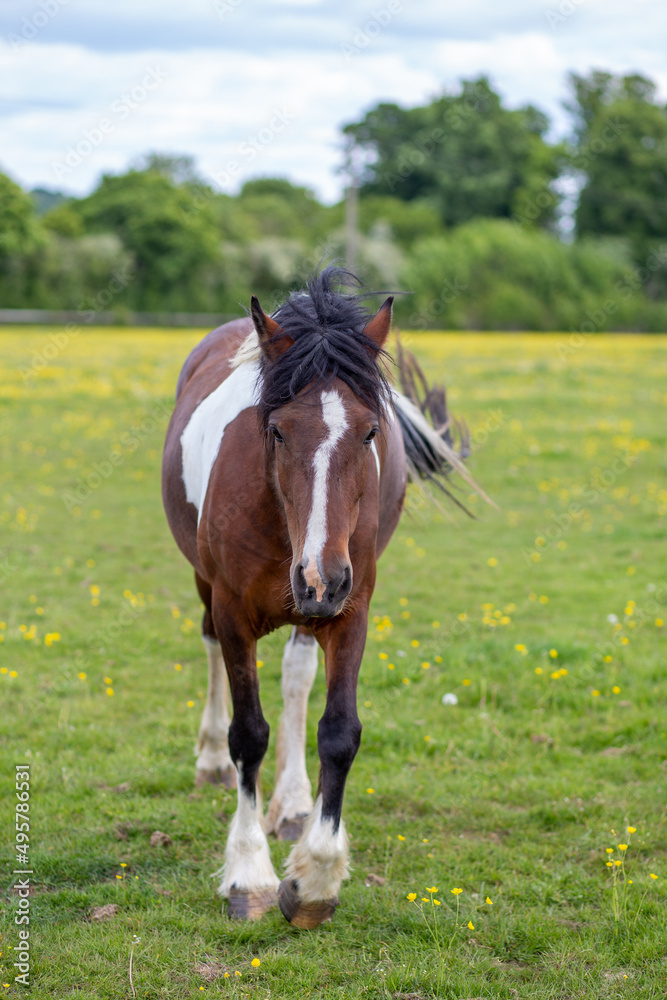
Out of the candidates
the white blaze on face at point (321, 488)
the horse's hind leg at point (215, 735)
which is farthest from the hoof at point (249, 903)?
the white blaze on face at point (321, 488)

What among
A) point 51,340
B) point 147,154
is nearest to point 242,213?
point 147,154

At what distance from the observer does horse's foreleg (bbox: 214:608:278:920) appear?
3.77 metres

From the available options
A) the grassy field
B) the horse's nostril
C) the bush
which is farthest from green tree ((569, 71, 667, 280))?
the horse's nostril

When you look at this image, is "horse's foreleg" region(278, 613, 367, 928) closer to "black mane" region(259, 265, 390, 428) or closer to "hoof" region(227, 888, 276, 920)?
"hoof" region(227, 888, 276, 920)

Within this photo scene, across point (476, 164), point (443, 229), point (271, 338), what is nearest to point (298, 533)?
point (271, 338)

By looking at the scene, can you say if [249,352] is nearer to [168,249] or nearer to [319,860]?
[319,860]

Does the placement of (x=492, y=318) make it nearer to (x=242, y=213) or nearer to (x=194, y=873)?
(x=242, y=213)

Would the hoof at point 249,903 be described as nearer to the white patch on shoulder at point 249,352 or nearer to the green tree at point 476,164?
the white patch on shoulder at point 249,352

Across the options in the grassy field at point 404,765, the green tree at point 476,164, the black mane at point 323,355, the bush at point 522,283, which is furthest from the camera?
the green tree at point 476,164

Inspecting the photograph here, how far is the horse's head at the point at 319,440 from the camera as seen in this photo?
2973 mm

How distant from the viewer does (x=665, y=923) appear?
11.7ft

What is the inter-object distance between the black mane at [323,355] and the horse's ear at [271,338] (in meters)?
0.03

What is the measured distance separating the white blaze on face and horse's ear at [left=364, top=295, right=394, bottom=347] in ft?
1.39

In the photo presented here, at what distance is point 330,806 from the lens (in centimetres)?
354
